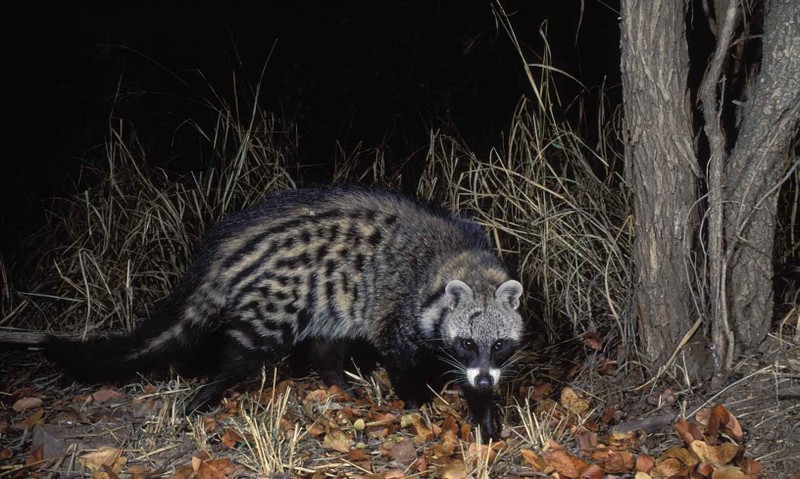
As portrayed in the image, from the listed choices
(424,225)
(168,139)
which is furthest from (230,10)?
(424,225)

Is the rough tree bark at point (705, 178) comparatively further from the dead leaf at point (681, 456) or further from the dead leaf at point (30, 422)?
the dead leaf at point (30, 422)

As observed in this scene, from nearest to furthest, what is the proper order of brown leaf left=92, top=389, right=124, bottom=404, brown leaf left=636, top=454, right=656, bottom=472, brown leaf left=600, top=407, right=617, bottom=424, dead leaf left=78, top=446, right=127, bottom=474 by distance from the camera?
brown leaf left=636, top=454, right=656, bottom=472
dead leaf left=78, top=446, right=127, bottom=474
brown leaf left=600, top=407, right=617, bottom=424
brown leaf left=92, top=389, right=124, bottom=404

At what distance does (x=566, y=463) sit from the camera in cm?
441

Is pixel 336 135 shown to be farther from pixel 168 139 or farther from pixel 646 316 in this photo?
pixel 646 316

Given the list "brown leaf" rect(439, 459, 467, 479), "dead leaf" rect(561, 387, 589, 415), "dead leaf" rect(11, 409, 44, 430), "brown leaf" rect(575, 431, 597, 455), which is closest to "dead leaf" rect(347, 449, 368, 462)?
"brown leaf" rect(439, 459, 467, 479)

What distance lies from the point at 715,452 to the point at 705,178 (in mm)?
1538

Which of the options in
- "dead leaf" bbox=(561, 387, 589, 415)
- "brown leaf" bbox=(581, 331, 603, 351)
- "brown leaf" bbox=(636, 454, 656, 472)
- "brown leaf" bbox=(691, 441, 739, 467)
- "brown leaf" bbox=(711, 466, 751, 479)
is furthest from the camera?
"brown leaf" bbox=(581, 331, 603, 351)

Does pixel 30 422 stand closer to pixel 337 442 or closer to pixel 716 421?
pixel 337 442

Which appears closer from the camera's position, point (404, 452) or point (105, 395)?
point (404, 452)

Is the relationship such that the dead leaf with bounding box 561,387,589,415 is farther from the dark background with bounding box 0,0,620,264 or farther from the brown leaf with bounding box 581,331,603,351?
the dark background with bounding box 0,0,620,264

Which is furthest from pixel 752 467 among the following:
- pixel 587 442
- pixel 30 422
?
pixel 30 422

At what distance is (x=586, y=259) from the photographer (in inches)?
228

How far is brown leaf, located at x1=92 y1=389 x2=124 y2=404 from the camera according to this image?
214 inches

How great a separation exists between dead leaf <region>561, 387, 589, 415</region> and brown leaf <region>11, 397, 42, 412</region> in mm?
3258
